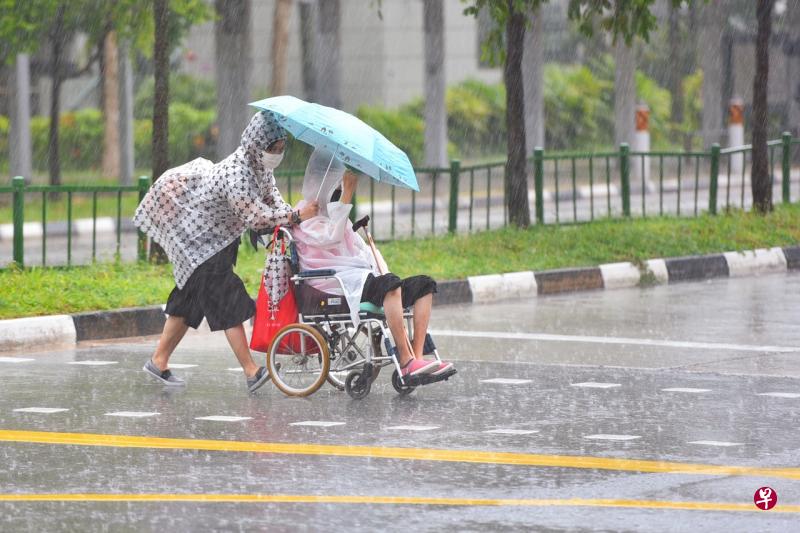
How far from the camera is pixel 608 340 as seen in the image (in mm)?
11703

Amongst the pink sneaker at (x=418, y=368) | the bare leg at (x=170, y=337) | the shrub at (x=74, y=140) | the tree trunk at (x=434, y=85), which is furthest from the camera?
the shrub at (x=74, y=140)

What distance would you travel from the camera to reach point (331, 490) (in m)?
6.64

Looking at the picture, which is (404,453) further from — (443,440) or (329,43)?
(329,43)

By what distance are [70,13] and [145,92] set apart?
17609mm

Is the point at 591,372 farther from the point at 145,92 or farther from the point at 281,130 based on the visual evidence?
the point at 145,92

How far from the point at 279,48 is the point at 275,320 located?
90.5ft

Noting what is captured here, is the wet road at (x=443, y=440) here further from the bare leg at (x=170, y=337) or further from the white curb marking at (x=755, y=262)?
the white curb marking at (x=755, y=262)

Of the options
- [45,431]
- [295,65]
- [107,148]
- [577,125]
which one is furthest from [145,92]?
[45,431]

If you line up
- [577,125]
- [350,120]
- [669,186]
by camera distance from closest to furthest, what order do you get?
[350,120] → [669,186] → [577,125]

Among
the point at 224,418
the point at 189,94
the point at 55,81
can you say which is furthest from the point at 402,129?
the point at 224,418

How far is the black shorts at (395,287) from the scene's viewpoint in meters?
9.16

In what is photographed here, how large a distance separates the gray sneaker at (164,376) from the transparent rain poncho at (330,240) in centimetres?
107

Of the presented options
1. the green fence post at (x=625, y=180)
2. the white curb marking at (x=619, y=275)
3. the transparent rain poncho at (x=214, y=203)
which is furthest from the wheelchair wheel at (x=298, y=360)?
the green fence post at (x=625, y=180)

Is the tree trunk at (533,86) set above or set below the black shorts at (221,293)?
above
